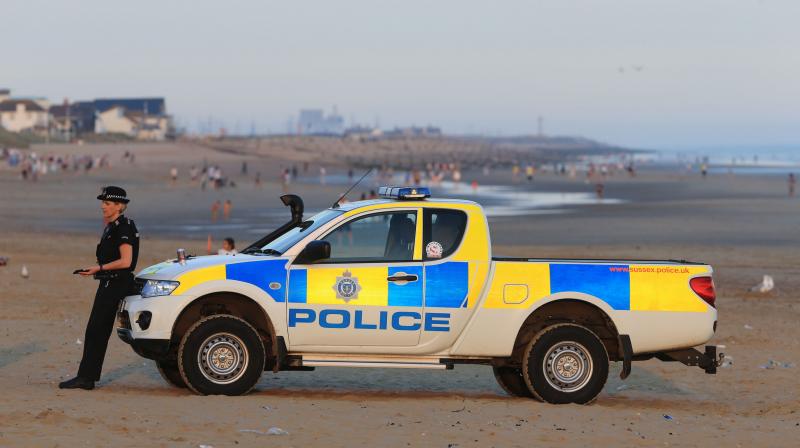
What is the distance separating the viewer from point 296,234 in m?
11.4

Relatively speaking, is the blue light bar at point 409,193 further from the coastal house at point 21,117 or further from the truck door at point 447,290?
the coastal house at point 21,117

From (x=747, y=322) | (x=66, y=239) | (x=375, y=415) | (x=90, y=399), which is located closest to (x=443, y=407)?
(x=375, y=415)

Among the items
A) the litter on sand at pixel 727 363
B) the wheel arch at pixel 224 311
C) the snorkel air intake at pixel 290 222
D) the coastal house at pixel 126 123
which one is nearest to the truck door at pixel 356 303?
the wheel arch at pixel 224 311

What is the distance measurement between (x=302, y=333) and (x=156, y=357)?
1.24 m

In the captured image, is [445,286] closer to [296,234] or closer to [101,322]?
[296,234]

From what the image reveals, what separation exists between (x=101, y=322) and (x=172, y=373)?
0.75 m

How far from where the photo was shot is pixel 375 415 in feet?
33.4

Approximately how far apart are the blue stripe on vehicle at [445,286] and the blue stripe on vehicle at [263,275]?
1.20 m

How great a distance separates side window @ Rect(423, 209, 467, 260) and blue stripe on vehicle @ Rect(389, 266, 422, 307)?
21cm

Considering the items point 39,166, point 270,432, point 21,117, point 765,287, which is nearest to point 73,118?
point 21,117

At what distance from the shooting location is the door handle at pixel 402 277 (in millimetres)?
10992

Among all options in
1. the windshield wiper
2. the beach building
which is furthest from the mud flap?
the beach building

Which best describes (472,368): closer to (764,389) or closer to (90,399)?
(764,389)

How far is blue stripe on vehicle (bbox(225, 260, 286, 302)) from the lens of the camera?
10.9 metres
